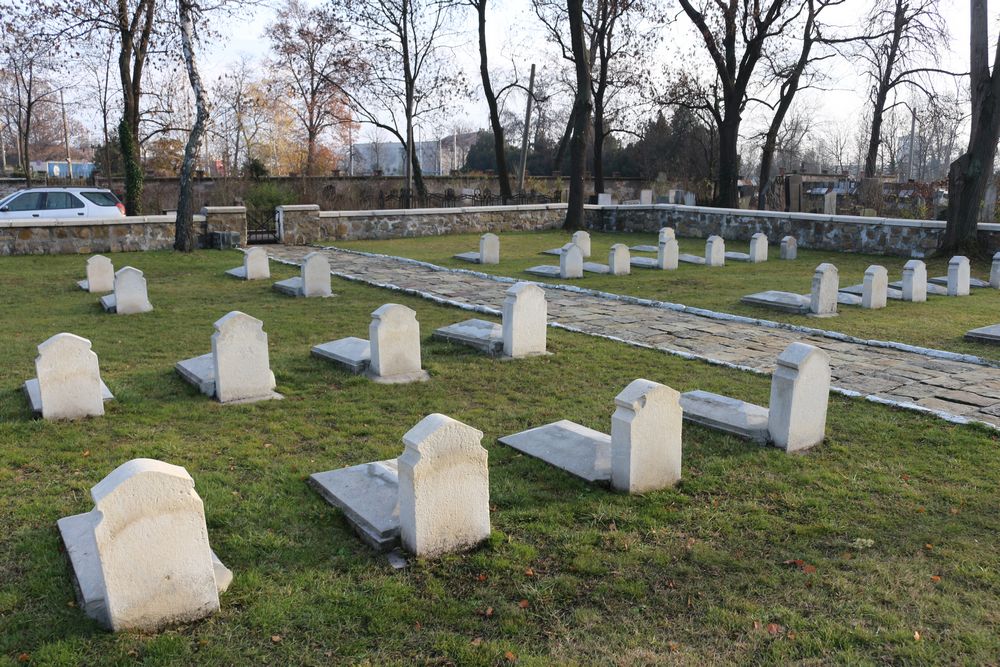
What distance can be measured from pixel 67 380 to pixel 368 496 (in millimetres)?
3124

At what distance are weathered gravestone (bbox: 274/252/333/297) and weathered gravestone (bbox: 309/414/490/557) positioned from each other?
8.46 meters

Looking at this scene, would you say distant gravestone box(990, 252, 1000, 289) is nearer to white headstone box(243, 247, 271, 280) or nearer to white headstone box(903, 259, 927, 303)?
white headstone box(903, 259, 927, 303)

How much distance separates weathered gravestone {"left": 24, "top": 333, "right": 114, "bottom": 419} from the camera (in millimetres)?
6160

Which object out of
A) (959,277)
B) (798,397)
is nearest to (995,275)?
(959,277)

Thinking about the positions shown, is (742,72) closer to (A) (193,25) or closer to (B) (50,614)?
(A) (193,25)

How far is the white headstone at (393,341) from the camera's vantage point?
7617mm

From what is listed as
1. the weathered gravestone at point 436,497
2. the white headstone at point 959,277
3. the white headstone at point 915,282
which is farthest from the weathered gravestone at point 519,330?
the white headstone at point 959,277

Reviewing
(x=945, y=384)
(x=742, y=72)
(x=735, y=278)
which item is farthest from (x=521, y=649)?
(x=742, y=72)

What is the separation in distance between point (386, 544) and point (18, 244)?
16106 millimetres

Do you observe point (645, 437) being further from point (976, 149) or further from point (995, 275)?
point (976, 149)

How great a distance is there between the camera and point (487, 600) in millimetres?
3795

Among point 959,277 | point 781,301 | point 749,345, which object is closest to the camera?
point 749,345

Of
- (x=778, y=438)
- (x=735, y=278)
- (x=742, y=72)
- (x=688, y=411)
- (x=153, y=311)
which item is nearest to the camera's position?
(x=778, y=438)

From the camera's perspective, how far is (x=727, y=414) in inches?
249
